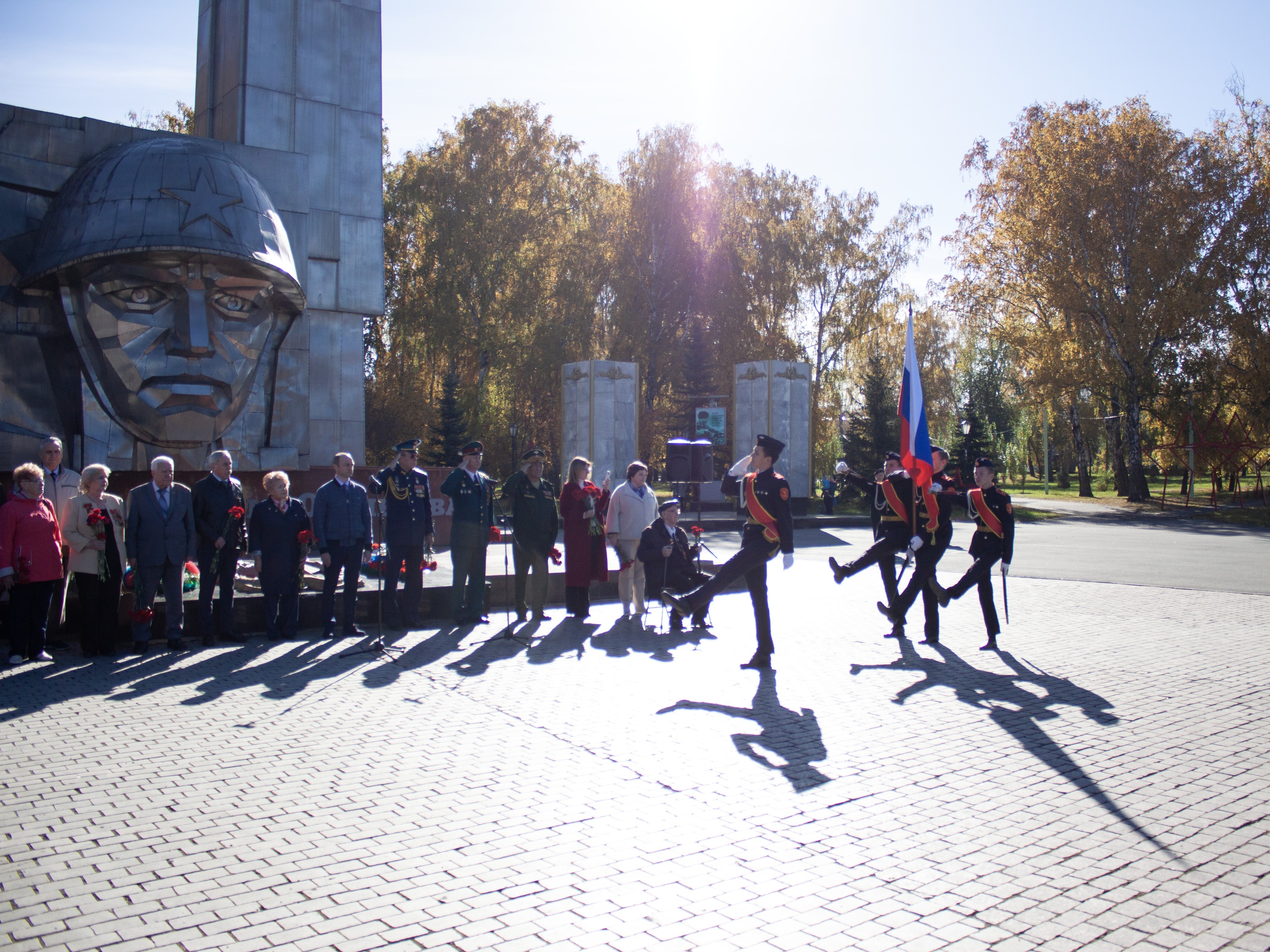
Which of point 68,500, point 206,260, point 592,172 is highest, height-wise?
point 592,172

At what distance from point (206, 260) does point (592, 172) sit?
3088cm

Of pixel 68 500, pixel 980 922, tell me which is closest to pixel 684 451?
pixel 68 500

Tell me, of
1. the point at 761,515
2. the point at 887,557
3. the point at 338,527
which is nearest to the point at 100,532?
the point at 338,527

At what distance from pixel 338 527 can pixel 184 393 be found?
3044 millimetres

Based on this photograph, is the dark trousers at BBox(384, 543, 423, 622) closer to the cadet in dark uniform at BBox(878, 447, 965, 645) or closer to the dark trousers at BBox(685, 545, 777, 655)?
the dark trousers at BBox(685, 545, 777, 655)

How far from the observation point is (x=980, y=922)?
332 centimetres

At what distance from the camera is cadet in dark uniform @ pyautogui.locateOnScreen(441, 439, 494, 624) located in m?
9.87

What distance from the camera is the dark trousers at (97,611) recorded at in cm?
799

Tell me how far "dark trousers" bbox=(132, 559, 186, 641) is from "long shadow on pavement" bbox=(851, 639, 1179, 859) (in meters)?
5.68

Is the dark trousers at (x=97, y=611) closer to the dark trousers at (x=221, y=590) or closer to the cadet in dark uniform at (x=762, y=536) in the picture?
the dark trousers at (x=221, y=590)

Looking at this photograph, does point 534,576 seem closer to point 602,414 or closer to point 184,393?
point 184,393

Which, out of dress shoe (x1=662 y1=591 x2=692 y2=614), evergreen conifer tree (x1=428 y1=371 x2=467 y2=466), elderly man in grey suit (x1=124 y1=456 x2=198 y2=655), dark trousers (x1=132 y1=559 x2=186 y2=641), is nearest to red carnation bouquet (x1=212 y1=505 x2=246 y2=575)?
elderly man in grey suit (x1=124 y1=456 x2=198 y2=655)

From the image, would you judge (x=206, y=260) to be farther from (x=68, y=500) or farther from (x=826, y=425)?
(x=826, y=425)

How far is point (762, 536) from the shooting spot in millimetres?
7902
